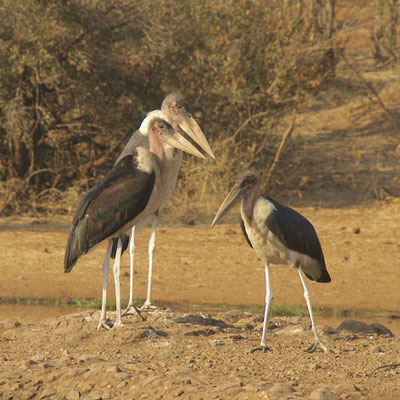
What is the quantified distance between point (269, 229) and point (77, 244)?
1.35 meters

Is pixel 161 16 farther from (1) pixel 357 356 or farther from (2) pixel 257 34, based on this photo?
(1) pixel 357 356

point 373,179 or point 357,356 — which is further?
point 373,179

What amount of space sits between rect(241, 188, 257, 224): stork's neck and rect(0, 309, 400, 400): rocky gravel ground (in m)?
0.84

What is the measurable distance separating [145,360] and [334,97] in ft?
44.6

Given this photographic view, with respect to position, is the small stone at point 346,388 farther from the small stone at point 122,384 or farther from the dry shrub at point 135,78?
the dry shrub at point 135,78

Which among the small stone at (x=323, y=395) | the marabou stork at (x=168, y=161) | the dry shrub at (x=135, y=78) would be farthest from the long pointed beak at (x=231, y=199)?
the dry shrub at (x=135, y=78)

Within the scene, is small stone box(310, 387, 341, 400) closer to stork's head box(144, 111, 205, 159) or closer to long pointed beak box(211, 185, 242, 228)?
long pointed beak box(211, 185, 242, 228)

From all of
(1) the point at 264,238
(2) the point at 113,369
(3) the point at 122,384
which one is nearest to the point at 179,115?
(1) the point at 264,238

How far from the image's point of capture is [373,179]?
13.0 m

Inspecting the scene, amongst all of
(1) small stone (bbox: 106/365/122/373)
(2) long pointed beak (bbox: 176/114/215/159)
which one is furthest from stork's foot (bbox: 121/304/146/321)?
(2) long pointed beak (bbox: 176/114/215/159)

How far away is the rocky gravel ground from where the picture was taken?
4.40 m

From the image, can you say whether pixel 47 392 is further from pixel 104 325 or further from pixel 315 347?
pixel 315 347

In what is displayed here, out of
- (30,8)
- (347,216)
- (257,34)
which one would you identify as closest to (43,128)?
(30,8)

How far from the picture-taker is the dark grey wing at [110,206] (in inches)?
213
